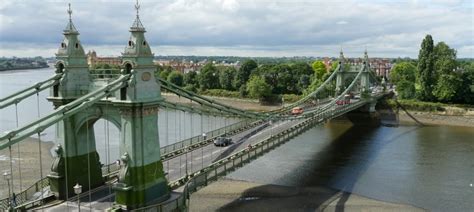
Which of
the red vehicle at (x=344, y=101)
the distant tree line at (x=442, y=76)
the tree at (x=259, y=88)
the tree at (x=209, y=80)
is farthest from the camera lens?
the tree at (x=209, y=80)

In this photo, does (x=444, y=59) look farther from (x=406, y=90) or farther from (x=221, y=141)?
(x=221, y=141)

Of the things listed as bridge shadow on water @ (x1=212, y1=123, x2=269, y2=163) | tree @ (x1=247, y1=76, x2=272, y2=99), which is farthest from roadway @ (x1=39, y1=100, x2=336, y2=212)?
tree @ (x1=247, y1=76, x2=272, y2=99)

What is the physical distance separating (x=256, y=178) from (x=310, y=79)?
58103mm

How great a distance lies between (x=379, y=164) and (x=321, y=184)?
28.7ft

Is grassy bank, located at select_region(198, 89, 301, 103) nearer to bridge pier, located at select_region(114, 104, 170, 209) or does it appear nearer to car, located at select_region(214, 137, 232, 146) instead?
car, located at select_region(214, 137, 232, 146)

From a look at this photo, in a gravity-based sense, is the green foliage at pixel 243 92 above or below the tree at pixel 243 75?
below

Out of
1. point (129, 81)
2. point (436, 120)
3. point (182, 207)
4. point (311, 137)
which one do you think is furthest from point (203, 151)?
point (436, 120)

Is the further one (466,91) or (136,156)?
(466,91)

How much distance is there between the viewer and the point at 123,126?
21.3m

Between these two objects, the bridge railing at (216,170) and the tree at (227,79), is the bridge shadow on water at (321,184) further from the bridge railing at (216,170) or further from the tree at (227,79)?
the tree at (227,79)

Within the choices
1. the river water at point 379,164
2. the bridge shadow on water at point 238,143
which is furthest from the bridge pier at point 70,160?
the river water at point 379,164

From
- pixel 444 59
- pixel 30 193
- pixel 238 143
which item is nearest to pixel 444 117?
pixel 444 59

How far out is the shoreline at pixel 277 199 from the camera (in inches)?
1176

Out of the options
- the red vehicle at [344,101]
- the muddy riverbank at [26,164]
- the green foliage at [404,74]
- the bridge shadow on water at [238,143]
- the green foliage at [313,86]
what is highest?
the green foliage at [404,74]
